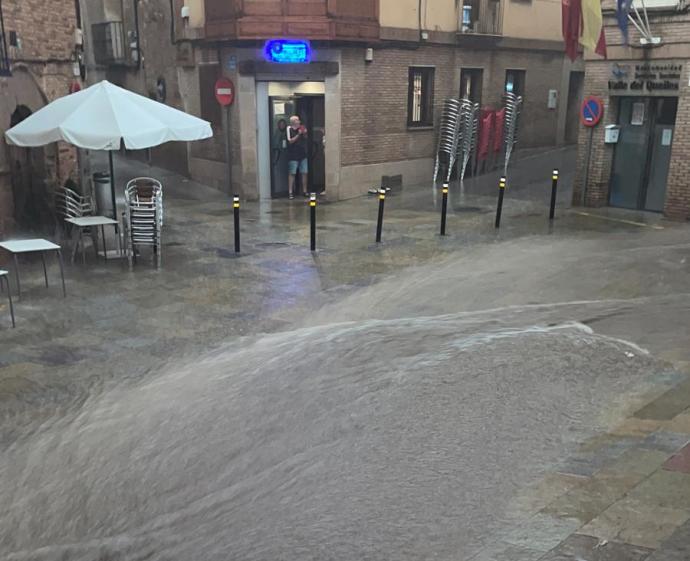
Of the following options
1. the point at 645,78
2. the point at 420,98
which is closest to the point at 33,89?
the point at 420,98

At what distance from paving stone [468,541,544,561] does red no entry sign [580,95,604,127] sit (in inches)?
534

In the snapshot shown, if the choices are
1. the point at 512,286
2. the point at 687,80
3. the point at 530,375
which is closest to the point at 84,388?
the point at 530,375

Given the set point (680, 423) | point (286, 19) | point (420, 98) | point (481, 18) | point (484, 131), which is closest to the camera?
point (680, 423)

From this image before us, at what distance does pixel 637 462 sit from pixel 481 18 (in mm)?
17918

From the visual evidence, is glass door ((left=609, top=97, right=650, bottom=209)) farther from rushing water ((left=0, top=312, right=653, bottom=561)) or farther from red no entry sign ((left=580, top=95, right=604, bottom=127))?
rushing water ((left=0, top=312, right=653, bottom=561))

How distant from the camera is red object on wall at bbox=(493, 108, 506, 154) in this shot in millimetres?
21359

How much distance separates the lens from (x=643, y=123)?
15531 millimetres

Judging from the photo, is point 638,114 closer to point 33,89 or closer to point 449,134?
point 449,134

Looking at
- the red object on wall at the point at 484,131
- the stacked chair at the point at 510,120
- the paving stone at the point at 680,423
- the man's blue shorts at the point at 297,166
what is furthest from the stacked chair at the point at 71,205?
the stacked chair at the point at 510,120

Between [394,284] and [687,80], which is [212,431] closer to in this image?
[394,284]

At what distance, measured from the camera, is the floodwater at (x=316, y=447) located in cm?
436

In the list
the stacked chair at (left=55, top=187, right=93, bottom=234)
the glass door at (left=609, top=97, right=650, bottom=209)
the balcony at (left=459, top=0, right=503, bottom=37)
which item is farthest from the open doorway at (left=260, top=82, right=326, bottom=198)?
the glass door at (left=609, top=97, right=650, bottom=209)

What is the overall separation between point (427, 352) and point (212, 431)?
2.45 m

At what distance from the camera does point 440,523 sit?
14.1 ft
